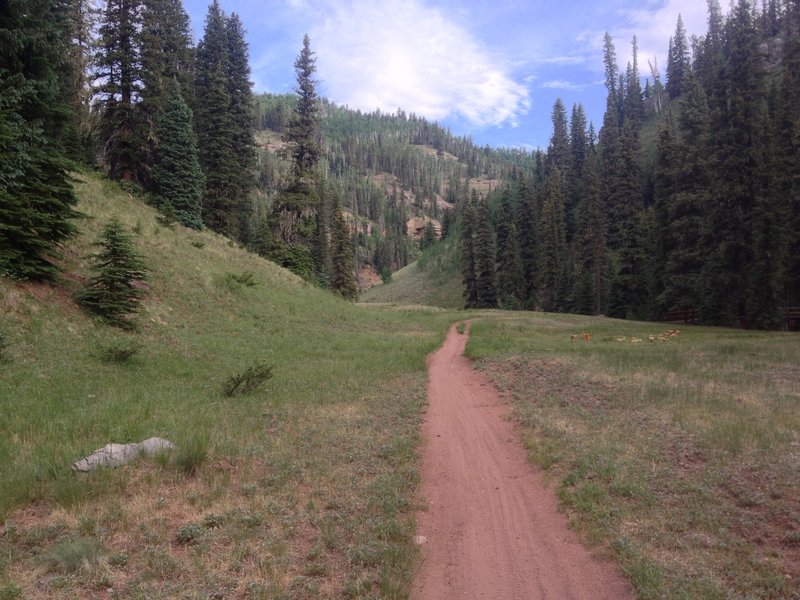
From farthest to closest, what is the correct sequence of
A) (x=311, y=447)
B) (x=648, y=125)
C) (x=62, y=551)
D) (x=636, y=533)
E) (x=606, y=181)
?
(x=648, y=125), (x=606, y=181), (x=311, y=447), (x=636, y=533), (x=62, y=551)

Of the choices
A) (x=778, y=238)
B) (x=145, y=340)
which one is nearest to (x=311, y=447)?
(x=145, y=340)

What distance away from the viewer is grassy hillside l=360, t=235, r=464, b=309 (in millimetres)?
94625

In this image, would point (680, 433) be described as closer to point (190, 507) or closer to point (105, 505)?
point (190, 507)

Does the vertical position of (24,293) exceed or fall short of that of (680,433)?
it exceeds it

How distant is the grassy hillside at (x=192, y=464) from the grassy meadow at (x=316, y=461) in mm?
34

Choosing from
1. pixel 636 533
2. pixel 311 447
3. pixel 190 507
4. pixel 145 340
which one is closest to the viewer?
pixel 636 533

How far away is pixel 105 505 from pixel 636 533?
6.80 metres

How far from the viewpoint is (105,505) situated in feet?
20.1

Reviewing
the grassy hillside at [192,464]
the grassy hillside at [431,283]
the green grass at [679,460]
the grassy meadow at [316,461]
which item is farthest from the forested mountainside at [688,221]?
the grassy hillside at [192,464]

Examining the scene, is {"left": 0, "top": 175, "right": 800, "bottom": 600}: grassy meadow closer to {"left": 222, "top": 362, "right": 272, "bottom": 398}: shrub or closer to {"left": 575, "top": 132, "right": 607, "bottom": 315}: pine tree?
{"left": 222, "top": 362, "right": 272, "bottom": 398}: shrub

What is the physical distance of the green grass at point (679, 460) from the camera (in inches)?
204

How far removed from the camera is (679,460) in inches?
314

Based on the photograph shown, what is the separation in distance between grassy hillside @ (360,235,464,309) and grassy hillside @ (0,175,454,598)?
7415 centimetres

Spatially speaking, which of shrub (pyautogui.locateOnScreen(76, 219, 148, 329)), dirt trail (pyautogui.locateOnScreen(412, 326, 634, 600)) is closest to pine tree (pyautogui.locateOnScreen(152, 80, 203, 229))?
shrub (pyautogui.locateOnScreen(76, 219, 148, 329))
